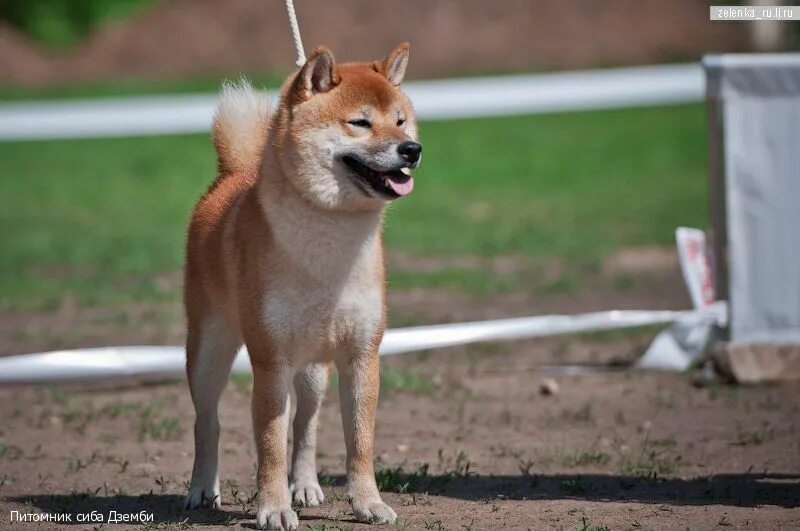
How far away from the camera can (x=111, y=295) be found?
35.5ft

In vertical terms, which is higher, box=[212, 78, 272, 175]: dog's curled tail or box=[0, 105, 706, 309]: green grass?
box=[212, 78, 272, 175]: dog's curled tail

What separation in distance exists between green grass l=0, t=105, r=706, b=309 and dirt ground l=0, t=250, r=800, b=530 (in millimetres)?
2645

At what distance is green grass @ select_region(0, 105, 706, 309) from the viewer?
1209cm

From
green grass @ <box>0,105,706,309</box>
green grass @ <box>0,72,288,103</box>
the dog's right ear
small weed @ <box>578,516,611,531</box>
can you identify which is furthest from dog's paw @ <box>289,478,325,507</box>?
green grass @ <box>0,72,288,103</box>

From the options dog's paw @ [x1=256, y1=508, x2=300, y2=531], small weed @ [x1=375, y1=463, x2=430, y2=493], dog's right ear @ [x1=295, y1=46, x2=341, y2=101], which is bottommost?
small weed @ [x1=375, y1=463, x2=430, y2=493]

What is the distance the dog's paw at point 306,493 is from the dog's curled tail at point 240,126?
143 cm

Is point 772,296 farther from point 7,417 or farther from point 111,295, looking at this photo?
point 111,295

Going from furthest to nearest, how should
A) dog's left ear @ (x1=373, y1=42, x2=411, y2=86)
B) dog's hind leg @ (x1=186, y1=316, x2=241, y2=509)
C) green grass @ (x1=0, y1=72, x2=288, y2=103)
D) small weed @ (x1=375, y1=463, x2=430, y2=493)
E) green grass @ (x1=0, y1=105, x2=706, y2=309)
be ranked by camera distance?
green grass @ (x1=0, y1=72, x2=288, y2=103) → green grass @ (x1=0, y1=105, x2=706, y2=309) → small weed @ (x1=375, y1=463, x2=430, y2=493) → dog's hind leg @ (x1=186, y1=316, x2=241, y2=509) → dog's left ear @ (x1=373, y1=42, x2=411, y2=86)

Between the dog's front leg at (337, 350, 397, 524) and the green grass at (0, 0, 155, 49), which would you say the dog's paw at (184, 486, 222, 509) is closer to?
the dog's front leg at (337, 350, 397, 524)

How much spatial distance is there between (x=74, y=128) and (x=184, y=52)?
1081 cm

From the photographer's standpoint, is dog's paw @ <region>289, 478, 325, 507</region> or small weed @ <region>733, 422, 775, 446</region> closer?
dog's paw @ <region>289, 478, 325, 507</region>

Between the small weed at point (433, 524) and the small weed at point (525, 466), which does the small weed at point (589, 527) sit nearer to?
the small weed at point (433, 524)

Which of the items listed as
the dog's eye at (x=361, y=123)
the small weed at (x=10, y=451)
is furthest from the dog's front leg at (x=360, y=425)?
the small weed at (x=10, y=451)

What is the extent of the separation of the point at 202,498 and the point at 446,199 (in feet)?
39.0
